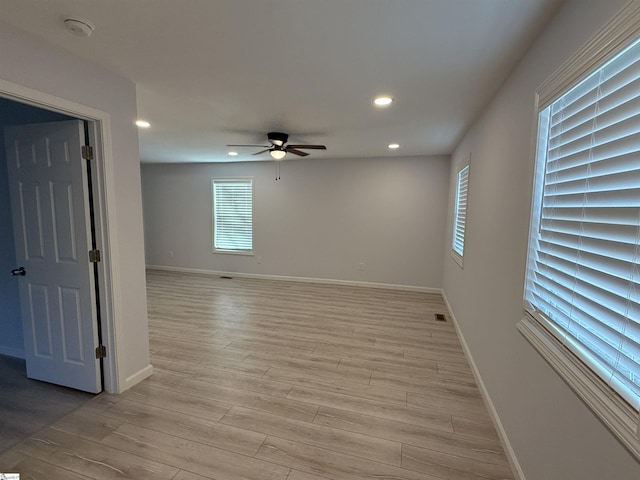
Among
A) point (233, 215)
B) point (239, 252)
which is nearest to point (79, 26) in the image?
point (233, 215)

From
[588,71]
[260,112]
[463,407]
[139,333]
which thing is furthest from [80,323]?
[588,71]

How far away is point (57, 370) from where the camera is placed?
247cm

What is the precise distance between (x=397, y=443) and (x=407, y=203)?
4.28 meters

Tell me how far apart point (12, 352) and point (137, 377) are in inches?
63.9

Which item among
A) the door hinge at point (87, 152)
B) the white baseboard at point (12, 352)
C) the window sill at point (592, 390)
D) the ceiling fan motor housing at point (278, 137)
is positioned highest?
the ceiling fan motor housing at point (278, 137)

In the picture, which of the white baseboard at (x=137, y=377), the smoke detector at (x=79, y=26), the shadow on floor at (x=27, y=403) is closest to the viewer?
the smoke detector at (x=79, y=26)

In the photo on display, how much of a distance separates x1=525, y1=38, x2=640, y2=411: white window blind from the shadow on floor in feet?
10.7

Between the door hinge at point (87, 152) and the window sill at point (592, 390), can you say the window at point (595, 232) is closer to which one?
the window sill at point (592, 390)

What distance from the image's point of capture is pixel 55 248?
2320 mm

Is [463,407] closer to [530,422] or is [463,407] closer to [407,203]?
[530,422]

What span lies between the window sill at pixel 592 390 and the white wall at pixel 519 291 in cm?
5

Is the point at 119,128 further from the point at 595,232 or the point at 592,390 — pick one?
the point at 592,390

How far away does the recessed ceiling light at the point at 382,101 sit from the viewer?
2.61 m

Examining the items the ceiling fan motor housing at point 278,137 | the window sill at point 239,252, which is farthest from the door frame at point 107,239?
the window sill at point 239,252
